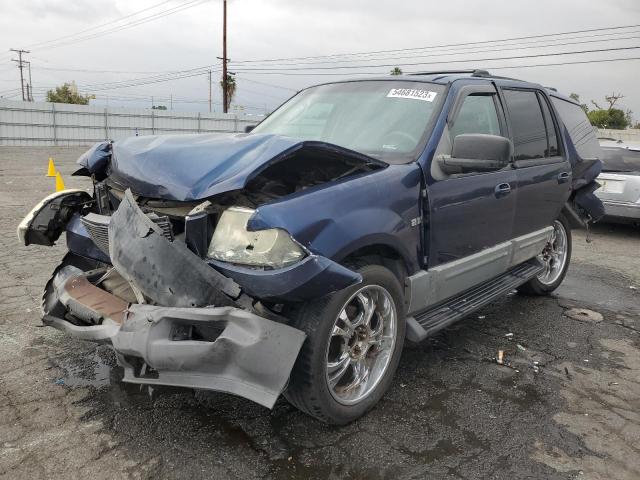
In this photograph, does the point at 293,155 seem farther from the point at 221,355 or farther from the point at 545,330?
the point at 545,330

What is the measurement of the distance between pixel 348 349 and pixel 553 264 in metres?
3.64

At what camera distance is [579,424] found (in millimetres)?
3098

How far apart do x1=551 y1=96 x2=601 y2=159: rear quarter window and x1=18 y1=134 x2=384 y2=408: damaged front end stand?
3587 mm

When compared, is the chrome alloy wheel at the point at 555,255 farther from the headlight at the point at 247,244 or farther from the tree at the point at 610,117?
the tree at the point at 610,117

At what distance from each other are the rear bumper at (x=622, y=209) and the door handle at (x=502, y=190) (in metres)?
5.74

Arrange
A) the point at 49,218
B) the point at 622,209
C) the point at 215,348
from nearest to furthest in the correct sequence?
the point at 215,348 → the point at 49,218 → the point at 622,209

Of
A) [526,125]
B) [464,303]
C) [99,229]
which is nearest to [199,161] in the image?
[99,229]

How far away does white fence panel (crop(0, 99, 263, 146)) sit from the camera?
3183 cm

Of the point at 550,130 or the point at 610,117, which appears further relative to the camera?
the point at 610,117

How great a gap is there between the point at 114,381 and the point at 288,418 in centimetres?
116

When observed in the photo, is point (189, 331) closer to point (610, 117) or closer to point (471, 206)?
point (471, 206)

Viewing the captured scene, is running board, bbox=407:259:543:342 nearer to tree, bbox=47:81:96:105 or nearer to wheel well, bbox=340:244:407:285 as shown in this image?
wheel well, bbox=340:244:407:285

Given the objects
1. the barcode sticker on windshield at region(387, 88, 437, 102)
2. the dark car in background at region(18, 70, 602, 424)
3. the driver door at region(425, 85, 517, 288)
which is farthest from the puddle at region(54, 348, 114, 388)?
the barcode sticker on windshield at region(387, 88, 437, 102)

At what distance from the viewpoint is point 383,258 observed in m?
3.17
